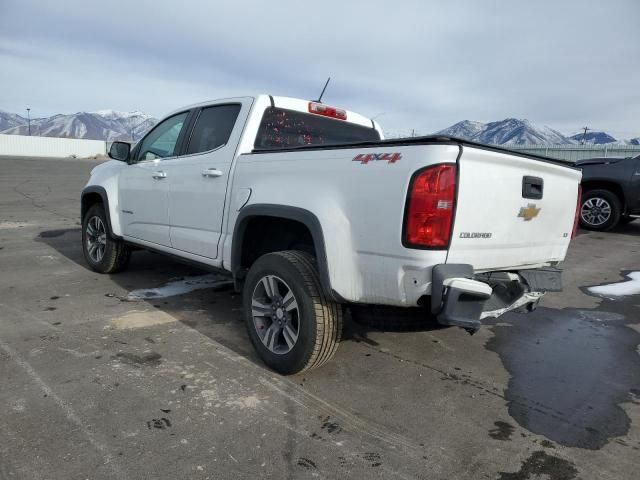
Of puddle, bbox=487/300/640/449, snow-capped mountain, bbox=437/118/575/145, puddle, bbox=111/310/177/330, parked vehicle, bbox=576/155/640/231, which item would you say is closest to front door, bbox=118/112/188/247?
puddle, bbox=111/310/177/330

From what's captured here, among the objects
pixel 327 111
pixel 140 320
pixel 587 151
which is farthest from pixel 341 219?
pixel 587 151

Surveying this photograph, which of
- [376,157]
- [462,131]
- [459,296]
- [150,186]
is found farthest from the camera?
[462,131]

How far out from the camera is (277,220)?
322 cm

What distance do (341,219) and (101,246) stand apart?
3.86 meters

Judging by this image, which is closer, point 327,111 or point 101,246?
point 327,111

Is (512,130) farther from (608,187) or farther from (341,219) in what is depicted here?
(341,219)

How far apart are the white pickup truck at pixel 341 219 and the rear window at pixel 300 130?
0.4 inches

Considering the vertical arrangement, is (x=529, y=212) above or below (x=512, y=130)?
below

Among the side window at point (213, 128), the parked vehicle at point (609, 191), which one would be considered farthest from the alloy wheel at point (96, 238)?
the parked vehicle at point (609, 191)

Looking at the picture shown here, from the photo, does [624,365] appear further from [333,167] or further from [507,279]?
[333,167]

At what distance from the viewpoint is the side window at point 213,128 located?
373 cm

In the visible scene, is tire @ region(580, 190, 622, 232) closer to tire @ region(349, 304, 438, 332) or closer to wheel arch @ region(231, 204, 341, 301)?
tire @ region(349, 304, 438, 332)

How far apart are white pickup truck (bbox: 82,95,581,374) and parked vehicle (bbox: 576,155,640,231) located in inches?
270

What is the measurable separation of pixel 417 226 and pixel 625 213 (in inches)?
339
